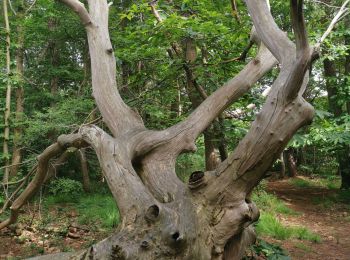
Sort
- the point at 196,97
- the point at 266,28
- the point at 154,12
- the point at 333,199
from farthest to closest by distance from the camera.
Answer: the point at 333,199
the point at 196,97
the point at 154,12
the point at 266,28

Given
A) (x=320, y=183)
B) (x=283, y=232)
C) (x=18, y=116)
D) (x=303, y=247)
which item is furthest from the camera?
(x=320, y=183)

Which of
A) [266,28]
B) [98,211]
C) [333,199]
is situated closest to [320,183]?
[333,199]

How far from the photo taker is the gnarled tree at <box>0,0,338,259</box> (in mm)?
2455

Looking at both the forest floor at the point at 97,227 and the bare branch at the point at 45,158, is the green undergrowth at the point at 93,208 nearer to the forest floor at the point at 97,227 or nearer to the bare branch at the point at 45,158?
the forest floor at the point at 97,227

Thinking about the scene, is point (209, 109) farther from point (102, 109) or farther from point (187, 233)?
point (187, 233)

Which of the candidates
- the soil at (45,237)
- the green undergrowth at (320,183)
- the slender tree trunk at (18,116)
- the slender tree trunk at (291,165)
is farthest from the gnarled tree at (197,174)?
the slender tree trunk at (291,165)

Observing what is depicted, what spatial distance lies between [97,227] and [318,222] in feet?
16.0

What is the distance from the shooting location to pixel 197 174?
2.92 meters

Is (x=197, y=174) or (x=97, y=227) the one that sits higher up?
(x=197, y=174)

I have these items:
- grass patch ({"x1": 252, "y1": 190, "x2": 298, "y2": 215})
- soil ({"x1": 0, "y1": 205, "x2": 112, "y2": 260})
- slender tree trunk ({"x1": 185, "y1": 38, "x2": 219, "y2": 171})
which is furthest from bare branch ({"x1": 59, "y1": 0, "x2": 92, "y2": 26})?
grass patch ({"x1": 252, "y1": 190, "x2": 298, "y2": 215})

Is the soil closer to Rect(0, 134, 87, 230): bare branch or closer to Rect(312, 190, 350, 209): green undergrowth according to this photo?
Rect(0, 134, 87, 230): bare branch

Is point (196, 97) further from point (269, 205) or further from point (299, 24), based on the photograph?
point (269, 205)

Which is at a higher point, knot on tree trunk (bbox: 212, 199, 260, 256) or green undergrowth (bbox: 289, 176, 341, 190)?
knot on tree trunk (bbox: 212, 199, 260, 256)

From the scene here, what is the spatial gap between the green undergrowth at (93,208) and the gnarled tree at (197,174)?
3.77 m
